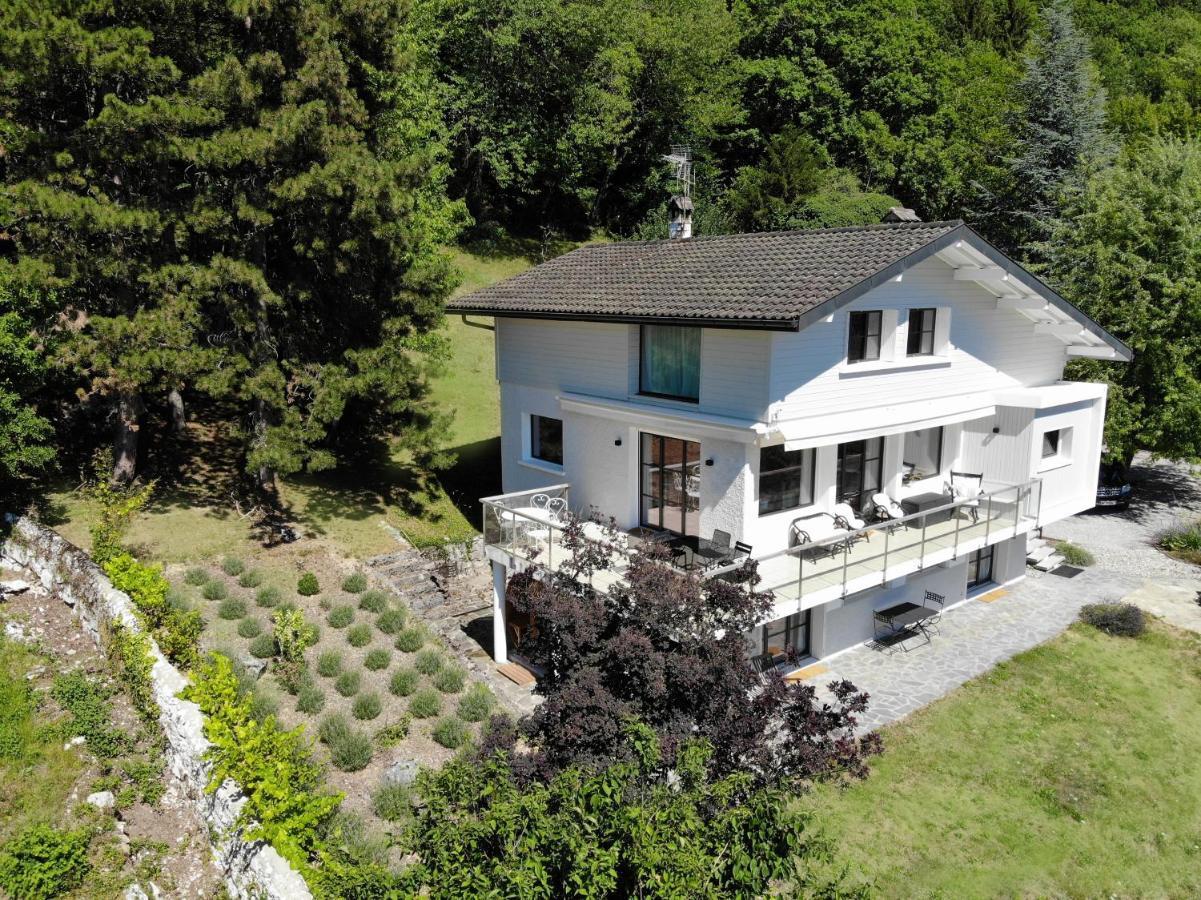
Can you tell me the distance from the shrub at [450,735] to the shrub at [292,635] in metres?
3.55

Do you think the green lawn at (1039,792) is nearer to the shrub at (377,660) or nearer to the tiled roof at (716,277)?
the tiled roof at (716,277)

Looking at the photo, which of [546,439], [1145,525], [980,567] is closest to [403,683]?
[546,439]

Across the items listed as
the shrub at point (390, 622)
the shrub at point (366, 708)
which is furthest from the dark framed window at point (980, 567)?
the shrub at point (366, 708)

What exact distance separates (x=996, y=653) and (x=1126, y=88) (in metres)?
63.2

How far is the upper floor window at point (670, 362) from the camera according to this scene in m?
17.5

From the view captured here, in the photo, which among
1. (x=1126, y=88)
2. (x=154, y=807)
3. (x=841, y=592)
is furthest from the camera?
(x=1126, y=88)

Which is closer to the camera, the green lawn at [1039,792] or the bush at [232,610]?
A: the green lawn at [1039,792]

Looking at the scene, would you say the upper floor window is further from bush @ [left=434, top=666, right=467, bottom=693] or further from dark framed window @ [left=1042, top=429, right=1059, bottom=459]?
dark framed window @ [left=1042, top=429, right=1059, bottom=459]

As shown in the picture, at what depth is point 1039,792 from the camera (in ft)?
46.1

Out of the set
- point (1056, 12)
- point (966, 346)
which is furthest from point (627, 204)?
point (966, 346)

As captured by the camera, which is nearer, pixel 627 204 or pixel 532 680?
pixel 532 680

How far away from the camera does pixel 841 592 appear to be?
15.9 m

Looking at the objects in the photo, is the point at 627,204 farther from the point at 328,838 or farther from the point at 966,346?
the point at 328,838

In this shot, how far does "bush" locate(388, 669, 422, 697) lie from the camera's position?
16125 millimetres
